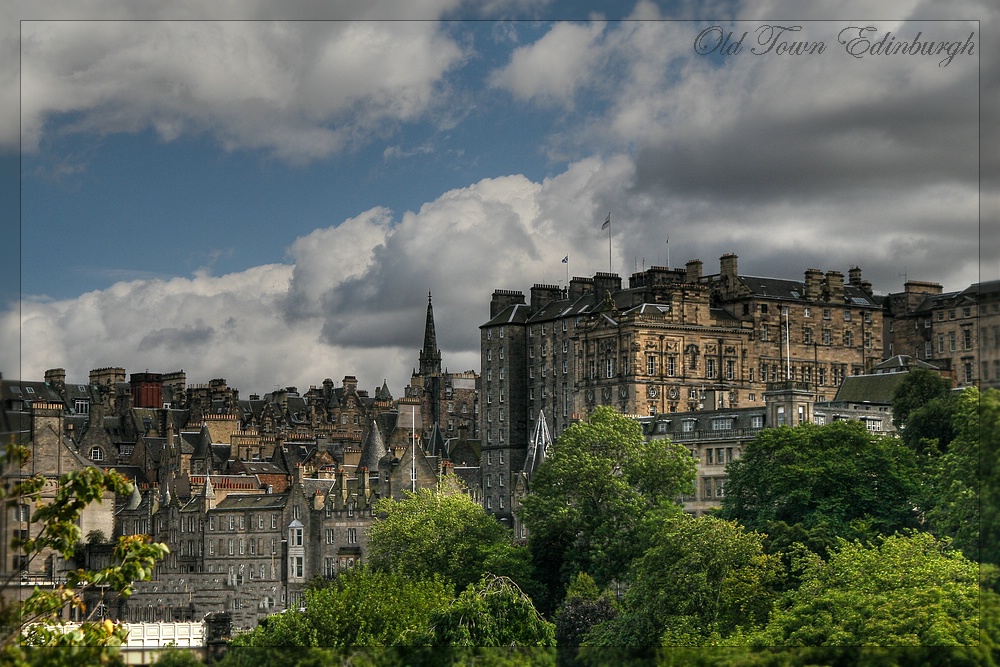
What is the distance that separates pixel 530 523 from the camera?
221 ft

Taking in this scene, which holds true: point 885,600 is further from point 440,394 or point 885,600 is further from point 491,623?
point 440,394

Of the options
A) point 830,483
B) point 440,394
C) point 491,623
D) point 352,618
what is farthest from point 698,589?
point 440,394

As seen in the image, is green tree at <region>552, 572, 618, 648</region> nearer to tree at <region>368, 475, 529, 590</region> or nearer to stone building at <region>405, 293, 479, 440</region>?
tree at <region>368, 475, 529, 590</region>

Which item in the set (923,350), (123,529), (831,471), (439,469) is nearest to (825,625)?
(831,471)

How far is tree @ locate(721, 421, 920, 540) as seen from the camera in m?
56.6

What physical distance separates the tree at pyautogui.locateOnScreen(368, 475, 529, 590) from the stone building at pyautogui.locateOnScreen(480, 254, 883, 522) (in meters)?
20.6

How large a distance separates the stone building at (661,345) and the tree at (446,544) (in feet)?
67.6

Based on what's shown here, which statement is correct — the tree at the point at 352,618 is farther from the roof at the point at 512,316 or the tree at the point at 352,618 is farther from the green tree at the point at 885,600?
the roof at the point at 512,316

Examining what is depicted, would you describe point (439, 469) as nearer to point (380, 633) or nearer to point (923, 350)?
point (923, 350)

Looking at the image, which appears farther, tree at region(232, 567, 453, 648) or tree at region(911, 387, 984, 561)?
tree at region(232, 567, 453, 648)

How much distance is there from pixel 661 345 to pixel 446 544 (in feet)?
94.2

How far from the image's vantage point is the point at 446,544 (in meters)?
68.3

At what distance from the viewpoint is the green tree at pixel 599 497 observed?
210ft

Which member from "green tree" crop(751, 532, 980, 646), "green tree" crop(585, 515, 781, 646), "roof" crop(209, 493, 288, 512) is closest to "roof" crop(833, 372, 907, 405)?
"green tree" crop(585, 515, 781, 646)
